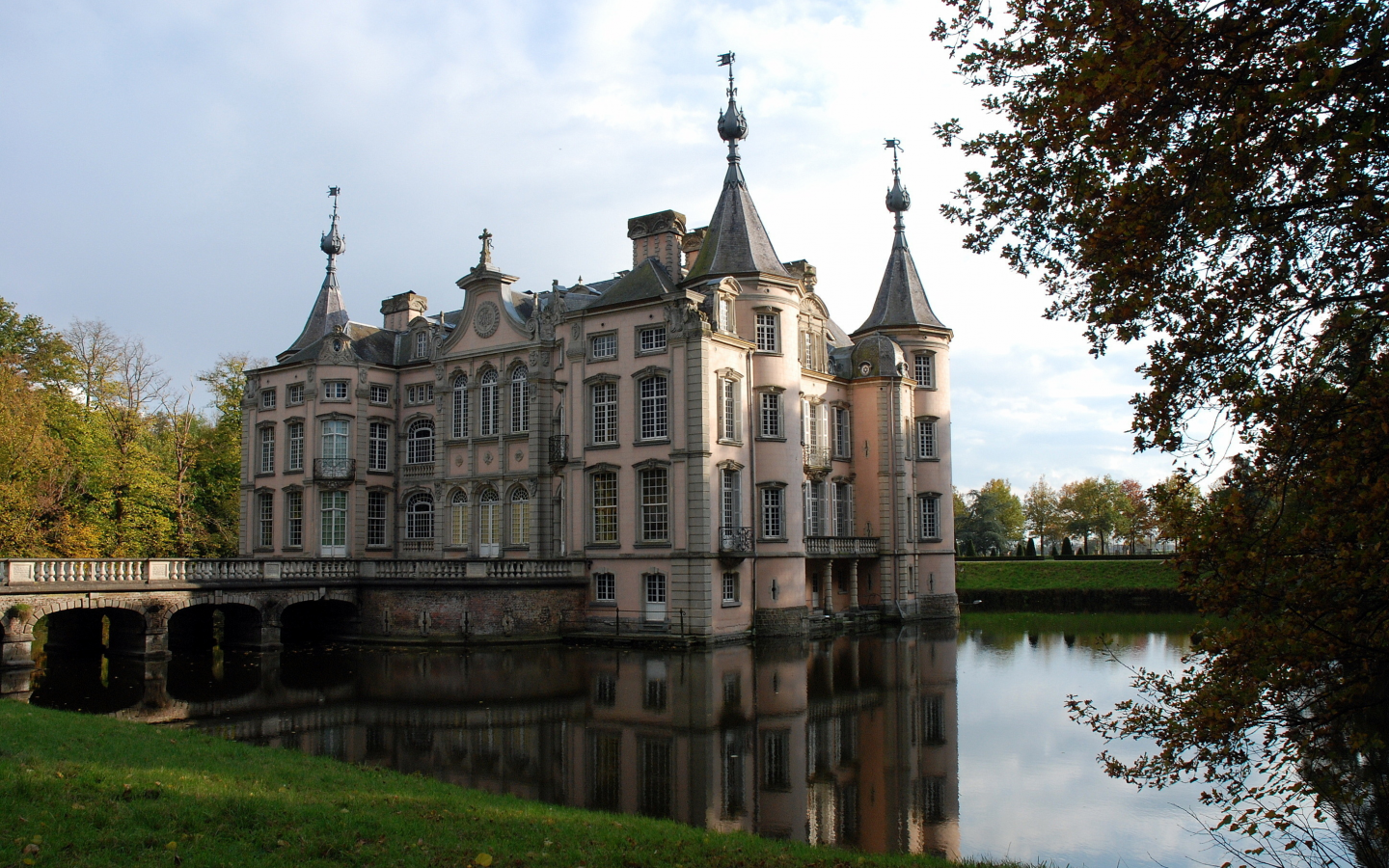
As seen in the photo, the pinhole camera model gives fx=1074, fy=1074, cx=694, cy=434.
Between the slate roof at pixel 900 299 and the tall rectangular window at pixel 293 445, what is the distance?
852 inches

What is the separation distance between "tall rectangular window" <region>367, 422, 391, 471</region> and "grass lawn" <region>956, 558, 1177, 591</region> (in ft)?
95.2

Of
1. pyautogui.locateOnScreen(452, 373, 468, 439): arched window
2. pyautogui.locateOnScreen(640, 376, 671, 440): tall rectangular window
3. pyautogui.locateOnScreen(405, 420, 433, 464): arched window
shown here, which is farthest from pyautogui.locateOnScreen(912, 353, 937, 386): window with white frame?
pyautogui.locateOnScreen(405, 420, 433, 464): arched window

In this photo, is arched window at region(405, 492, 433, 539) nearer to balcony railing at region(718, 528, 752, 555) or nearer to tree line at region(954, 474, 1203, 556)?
balcony railing at region(718, 528, 752, 555)

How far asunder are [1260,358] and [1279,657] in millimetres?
1933

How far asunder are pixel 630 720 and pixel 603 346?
17.0 metres

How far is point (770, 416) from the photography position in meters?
33.6

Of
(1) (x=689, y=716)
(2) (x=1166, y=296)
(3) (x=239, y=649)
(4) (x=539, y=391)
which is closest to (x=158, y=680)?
(3) (x=239, y=649)

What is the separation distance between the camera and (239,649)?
101 feet

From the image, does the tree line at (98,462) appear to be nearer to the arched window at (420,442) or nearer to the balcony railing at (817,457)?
the arched window at (420,442)

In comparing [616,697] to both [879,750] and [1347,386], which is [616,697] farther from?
[1347,386]

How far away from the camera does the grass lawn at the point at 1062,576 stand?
50.6 metres

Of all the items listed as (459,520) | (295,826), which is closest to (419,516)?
(459,520)

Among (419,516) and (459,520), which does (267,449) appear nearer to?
(419,516)

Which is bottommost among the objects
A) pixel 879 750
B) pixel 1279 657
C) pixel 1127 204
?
pixel 879 750
